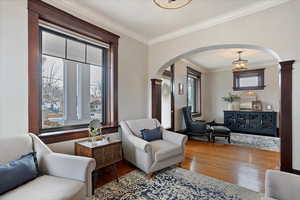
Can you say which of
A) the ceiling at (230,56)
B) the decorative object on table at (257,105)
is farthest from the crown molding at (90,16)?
the decorative object on table at (257,105)

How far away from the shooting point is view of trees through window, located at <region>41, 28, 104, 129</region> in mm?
2404

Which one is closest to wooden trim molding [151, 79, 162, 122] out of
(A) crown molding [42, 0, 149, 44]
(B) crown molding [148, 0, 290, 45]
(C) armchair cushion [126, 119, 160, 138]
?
(C) armchair cushion [126, 119, 160, 138]

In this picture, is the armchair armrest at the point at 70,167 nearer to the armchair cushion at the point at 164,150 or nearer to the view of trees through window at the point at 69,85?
the view of trees through window at the point at 69,85

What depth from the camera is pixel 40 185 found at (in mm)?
1414

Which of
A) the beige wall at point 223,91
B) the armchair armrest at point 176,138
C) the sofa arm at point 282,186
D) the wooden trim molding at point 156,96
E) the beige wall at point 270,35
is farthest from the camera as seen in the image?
the beige wall at point 223,91

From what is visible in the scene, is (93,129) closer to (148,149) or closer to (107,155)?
(107,155)

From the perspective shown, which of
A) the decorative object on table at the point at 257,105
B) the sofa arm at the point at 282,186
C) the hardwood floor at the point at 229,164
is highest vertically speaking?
the decorative object on table at the point at 257,105

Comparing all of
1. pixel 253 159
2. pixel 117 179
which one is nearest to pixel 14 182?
pixel 117 179

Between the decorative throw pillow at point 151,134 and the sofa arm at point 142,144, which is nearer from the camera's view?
the sofa arm at point 142,144

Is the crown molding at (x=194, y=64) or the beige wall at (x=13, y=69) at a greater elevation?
the crown molding at (x=194, y=64)

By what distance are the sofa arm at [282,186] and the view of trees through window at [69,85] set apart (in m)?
2.69

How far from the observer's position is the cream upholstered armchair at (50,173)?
1.30 meters

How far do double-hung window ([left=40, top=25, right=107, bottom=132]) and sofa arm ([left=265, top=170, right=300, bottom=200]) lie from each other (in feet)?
8.72

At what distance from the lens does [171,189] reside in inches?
84.9
